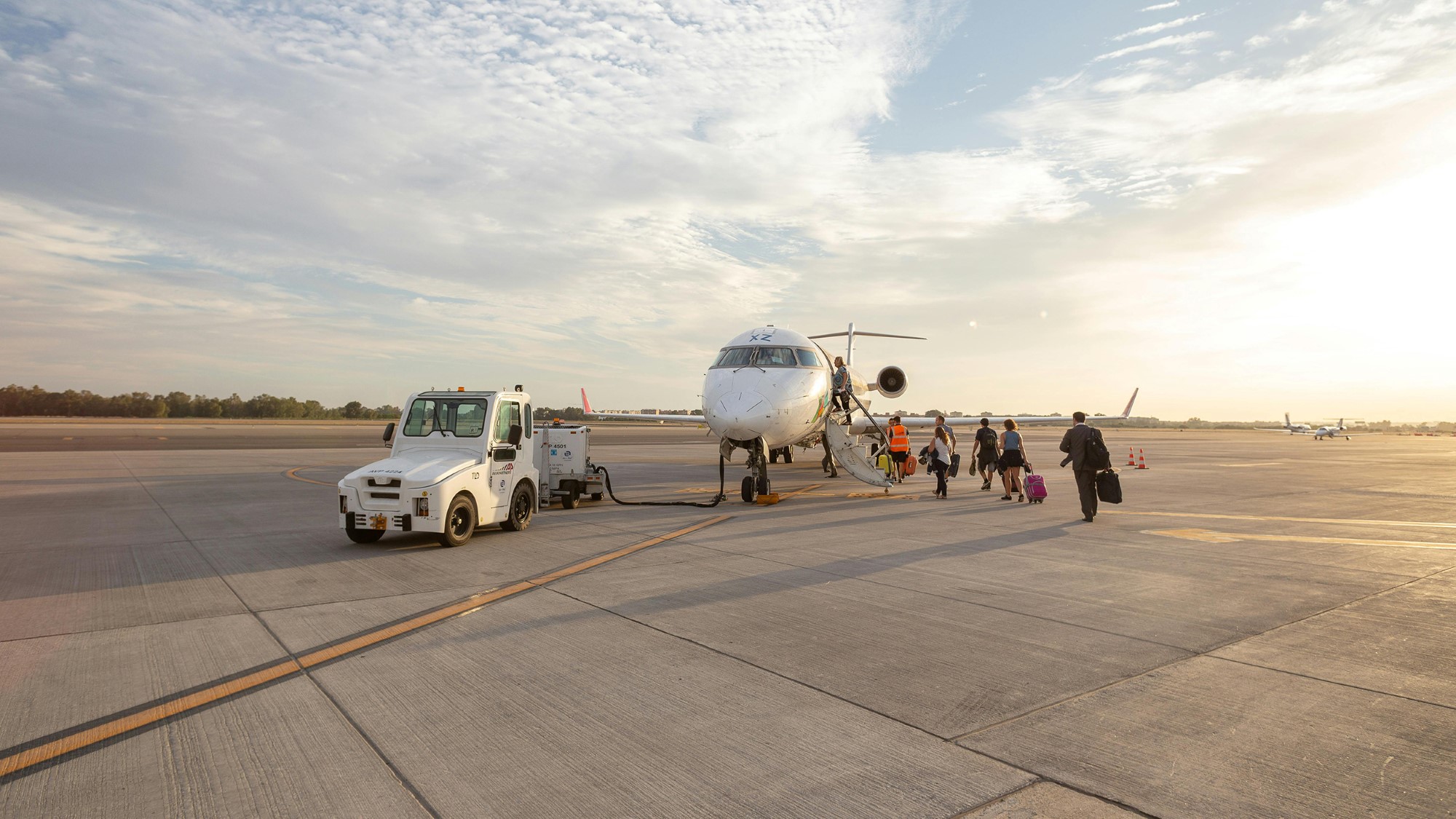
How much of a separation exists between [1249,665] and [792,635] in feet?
10.7

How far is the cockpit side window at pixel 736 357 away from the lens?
16.7 m

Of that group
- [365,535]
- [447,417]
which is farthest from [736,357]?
[365,535]

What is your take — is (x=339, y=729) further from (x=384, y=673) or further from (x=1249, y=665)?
(x=1249, y=665)

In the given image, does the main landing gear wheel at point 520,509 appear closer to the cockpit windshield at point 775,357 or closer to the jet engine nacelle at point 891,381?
the cockpit windshield at point 775,357

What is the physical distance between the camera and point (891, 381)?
948 inches

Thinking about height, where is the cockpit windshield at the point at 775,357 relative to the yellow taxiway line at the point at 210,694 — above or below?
above

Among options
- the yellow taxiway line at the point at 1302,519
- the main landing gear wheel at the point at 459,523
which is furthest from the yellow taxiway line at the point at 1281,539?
the main landing gear wheel at the point at 459,523

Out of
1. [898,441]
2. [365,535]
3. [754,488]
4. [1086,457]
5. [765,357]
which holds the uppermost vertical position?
[765,357]

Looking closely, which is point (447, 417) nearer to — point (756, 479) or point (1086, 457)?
point (756, 479)

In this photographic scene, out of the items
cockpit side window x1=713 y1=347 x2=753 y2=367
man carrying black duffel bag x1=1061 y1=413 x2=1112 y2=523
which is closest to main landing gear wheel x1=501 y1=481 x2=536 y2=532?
cockpit side window x1=713 y1=347 x2=753 y2=367

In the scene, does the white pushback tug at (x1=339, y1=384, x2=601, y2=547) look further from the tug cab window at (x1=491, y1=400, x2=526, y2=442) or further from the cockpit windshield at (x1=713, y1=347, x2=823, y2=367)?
the cockpit windshield at (x1=713, y1=347, x2=823, y2=367)

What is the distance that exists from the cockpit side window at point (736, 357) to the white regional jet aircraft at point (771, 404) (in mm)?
23

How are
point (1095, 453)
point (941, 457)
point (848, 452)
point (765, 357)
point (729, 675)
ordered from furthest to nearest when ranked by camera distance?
point (848, 452) < point (765, 357) < point (941, 457) < point (1095, 453) < point (729, 675)

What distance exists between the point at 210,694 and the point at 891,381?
70.0 feet
